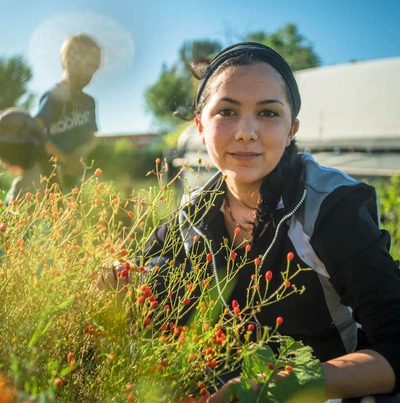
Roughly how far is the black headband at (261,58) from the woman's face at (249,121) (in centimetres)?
4

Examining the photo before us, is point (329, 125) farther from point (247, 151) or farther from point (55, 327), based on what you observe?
point (55, 327)

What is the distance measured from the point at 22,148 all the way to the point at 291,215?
7.90ft

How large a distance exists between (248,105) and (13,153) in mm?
2276

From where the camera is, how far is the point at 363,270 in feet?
4.87

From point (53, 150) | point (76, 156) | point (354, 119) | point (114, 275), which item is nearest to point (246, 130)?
point (114, 275)


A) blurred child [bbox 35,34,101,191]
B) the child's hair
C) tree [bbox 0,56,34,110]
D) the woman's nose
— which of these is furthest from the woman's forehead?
tree [bbox 0,56,34,110]

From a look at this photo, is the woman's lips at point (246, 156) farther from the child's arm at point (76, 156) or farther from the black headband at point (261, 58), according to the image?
the child's arm at point (76, 156)

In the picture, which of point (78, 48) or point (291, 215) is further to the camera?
point (78, 48)

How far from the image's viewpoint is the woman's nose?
5.57 feet

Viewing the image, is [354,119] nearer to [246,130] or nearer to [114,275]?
[246,130]

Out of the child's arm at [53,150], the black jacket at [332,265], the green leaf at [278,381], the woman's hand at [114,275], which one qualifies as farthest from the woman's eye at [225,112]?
the child's arm at [53,150]

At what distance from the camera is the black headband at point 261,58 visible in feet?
6.00

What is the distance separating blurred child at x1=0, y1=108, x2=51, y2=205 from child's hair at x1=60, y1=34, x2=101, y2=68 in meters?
0.81

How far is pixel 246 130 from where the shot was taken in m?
1.70
